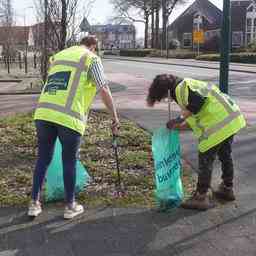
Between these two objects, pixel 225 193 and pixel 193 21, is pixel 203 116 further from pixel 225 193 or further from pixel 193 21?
pixel 193 21

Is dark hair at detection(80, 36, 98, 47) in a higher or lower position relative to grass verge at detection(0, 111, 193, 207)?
higher

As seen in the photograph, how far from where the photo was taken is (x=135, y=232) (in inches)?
173

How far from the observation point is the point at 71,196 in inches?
186

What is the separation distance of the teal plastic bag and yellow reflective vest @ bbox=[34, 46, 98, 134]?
813 mm

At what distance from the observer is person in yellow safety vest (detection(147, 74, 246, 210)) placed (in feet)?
15.4

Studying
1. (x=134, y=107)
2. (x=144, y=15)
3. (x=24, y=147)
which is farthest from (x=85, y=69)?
(x=144, y=15)

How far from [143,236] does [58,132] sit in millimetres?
1129

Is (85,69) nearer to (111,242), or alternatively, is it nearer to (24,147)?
(111,242)

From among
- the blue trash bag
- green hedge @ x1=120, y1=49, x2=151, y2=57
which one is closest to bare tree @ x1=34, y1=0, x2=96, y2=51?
the blue trash bag

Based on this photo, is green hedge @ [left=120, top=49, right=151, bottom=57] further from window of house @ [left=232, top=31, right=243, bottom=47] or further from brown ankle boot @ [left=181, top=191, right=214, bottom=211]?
brown ankle boot @ [left=181, top=191, right=214, bottom=211]

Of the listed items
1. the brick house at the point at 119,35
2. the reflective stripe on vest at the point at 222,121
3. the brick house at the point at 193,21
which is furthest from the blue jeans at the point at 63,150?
the brick house at the point at 119,35

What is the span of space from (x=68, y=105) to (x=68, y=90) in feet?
0.41

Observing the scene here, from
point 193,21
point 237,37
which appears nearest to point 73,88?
point 193,21

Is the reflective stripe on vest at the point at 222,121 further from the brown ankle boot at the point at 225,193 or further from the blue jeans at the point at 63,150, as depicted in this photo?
the blue jeans at the point at 63,150
